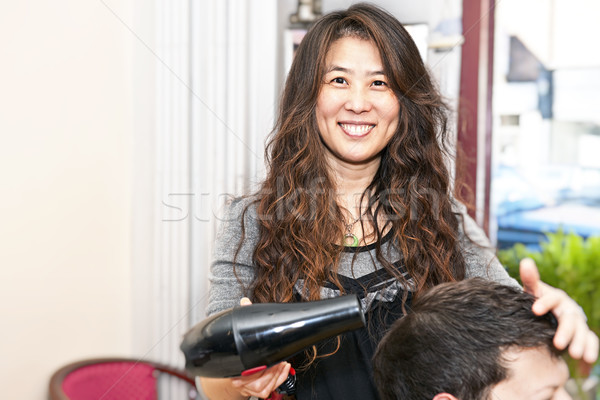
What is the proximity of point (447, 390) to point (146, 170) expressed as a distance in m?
1.24

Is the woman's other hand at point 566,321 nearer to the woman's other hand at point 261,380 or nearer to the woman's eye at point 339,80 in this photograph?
the woman's other hand at point 261,380

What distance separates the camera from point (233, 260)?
1079 mm

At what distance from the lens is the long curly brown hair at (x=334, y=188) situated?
1.06 m

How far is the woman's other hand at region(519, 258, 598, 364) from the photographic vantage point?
2.28 ft

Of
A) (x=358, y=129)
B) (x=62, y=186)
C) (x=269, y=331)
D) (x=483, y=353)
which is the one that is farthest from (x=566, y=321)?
(x=62, y=186)

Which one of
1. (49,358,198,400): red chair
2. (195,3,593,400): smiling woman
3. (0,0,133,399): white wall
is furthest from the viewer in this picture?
(49,358,198,400): red chair

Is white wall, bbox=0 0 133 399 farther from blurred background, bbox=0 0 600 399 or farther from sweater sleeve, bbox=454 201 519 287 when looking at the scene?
sweater sleeve, bbox=454 201 519 287

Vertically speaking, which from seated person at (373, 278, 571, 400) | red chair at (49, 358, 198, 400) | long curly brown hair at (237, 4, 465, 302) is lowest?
red chair at (49, 358, 198, 400)

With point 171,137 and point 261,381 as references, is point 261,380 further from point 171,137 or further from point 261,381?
point 171,137

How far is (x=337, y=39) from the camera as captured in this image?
1.09 m

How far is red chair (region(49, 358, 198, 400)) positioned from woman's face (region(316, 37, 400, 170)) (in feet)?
3.04

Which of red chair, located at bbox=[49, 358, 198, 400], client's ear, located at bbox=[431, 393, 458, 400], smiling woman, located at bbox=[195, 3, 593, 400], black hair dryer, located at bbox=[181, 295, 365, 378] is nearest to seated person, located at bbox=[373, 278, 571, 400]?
client's ear, located at bbox=[431, 393, 458, 400]

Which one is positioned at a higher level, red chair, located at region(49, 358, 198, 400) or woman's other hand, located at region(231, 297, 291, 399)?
woman's other hand, located at region(231, 297, 291, 399)

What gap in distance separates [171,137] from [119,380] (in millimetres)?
724
